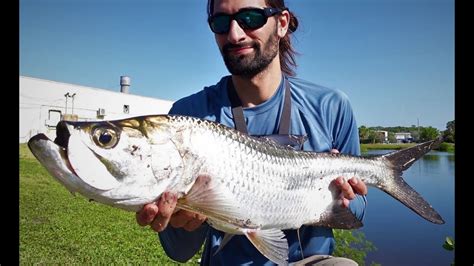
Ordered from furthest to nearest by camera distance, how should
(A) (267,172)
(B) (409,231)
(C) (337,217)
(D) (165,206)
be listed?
(B) (409,231)
(C) (337,217)
(A) (267,172)
(D) (165,206)

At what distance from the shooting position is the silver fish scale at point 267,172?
208 centimetres

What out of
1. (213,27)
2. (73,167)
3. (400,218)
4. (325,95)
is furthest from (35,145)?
(400,218)

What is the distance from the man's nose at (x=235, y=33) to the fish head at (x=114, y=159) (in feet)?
3.73

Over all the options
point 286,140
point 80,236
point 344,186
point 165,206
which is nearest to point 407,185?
point 344,186

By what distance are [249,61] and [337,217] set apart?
1324 mm

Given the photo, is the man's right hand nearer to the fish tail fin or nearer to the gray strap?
the gray strap

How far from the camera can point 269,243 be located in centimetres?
232

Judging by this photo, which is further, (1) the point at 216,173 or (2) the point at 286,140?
(2) the point at 286,140

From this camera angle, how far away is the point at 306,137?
2684mm

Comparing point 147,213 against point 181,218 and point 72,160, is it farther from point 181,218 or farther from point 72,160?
point 72,160

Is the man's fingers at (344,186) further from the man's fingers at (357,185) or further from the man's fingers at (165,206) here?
the man's fingers at (165,206)

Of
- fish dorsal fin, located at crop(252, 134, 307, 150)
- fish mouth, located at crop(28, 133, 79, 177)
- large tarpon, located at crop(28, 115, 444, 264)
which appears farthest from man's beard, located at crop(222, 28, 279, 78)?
fish mouth, located at crop(28, 133, 79, 177)

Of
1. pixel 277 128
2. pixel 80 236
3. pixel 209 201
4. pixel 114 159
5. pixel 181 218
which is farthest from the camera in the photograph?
pixel 80 236
